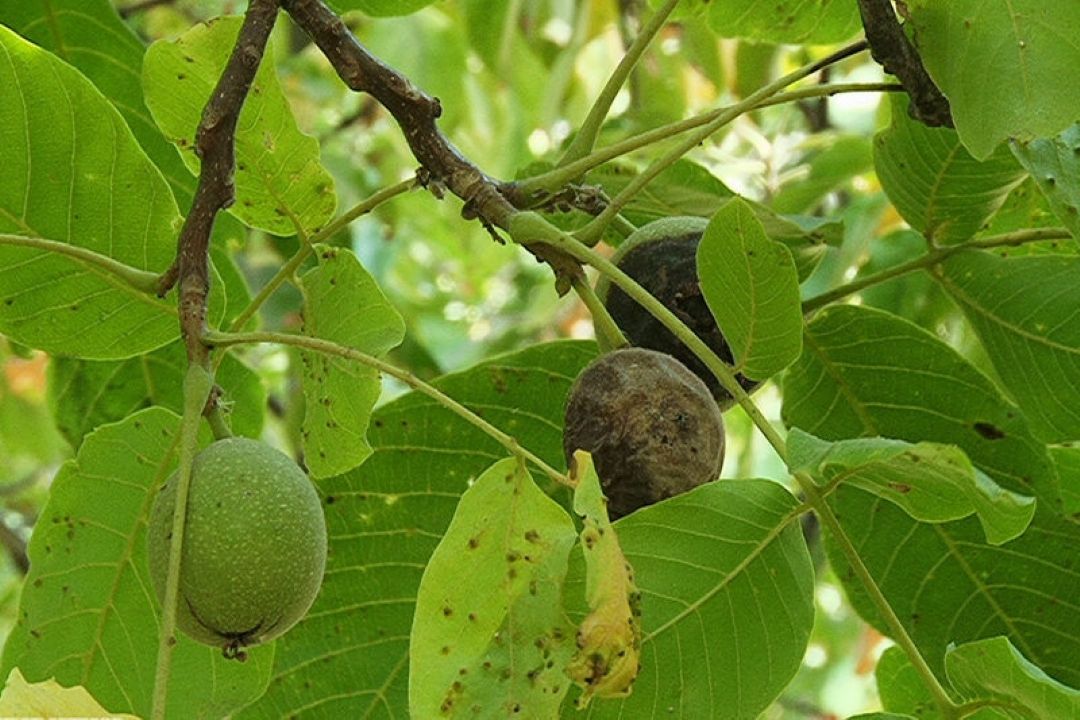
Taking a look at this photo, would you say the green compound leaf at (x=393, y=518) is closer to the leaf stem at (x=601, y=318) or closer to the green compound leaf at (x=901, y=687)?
the leaf stem at (x=601, y=318)

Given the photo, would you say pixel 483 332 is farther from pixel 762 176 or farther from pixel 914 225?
pixel 914 225

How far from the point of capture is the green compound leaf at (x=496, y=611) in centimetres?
122

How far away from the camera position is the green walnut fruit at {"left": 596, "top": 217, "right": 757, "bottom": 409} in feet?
4.85

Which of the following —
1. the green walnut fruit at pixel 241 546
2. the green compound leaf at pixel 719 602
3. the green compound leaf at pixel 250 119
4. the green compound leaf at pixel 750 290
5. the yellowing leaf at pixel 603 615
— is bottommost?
the yellowing leaf at pixel 603 615

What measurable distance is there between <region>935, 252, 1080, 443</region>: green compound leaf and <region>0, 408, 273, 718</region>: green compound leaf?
95 cm

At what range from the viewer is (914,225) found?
177cm

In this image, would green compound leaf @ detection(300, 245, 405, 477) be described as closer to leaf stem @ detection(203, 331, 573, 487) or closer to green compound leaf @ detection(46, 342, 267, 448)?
leaf stem @ detection(203, 331, 573, 487)

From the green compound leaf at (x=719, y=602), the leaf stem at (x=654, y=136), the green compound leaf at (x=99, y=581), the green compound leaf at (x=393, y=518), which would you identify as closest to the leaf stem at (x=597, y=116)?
the leaf stem at (x=654, y=136)

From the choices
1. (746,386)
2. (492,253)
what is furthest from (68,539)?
(492,253)

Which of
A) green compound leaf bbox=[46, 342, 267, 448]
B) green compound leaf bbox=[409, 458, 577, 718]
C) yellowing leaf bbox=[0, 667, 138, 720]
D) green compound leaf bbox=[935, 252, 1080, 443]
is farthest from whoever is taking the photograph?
green compound leaf bbox=[46, 342, 267, 448]

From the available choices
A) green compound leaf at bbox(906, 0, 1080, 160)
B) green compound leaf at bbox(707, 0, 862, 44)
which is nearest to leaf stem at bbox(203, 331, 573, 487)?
green compound leaf at bbox(906, 0, 1080, 160)

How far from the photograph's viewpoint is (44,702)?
112 centimetres

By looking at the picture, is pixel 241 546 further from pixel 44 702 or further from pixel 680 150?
pixel 680 150

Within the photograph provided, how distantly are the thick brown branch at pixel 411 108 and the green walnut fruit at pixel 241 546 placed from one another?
346 mm
